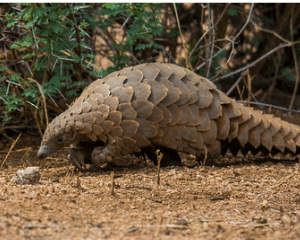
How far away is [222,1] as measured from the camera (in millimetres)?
5055

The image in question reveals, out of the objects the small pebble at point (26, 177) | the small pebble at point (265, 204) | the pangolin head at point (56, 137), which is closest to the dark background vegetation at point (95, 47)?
the pangolin head at point (56, 137)

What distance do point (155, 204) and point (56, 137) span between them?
114 cm

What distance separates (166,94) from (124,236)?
1520 millimetres

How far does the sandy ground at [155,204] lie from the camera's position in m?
2.00

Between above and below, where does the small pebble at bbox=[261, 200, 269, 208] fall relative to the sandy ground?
above

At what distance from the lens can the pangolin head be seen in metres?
3.24

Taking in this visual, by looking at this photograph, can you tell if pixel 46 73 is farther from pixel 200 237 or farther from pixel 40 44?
pixel 200 237

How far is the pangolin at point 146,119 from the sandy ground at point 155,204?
0.59 ft

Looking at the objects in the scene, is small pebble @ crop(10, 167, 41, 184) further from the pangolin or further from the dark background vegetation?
the dark background vegetation

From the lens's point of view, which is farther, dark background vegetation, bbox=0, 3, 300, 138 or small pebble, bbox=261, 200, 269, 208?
dark background vegetation, bbox=0, 3, 300, 138

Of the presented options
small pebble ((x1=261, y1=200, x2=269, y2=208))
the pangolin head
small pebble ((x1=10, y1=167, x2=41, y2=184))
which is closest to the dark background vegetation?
the pangolin head

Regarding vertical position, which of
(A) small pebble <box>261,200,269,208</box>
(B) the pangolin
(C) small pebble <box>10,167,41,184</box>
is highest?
(B) the pangolin

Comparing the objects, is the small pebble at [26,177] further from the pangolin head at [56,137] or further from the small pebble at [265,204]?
the small pebble at [265,204]

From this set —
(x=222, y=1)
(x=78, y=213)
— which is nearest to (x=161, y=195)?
(x=78, y=213)
